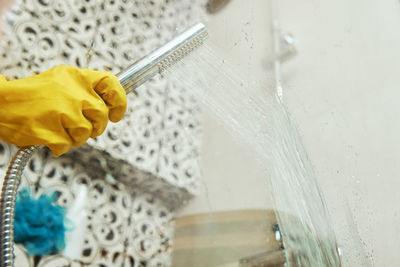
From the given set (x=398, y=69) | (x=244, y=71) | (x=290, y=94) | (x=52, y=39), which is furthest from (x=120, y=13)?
(x=398, y=69)

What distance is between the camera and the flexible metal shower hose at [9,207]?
16.9 inches

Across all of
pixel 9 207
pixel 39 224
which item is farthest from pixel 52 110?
pixel 39 224

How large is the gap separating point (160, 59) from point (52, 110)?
0.24 metres

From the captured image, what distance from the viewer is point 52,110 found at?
43cm

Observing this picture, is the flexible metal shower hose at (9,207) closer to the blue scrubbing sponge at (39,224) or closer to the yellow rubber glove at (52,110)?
the yellow rubber glove at (52,110)

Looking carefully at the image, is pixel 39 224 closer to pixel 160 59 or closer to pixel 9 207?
pixel 9 207

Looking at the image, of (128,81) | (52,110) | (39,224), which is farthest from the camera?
(39,224)

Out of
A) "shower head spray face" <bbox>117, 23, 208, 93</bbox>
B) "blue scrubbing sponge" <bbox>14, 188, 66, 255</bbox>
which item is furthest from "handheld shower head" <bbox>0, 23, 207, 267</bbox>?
"blue scrubbing sponge" <bbox>14, 188, 66, 255</bbox>

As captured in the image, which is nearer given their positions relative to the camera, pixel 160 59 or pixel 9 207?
pixel 9 207

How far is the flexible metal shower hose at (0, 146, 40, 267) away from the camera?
16.9 inches

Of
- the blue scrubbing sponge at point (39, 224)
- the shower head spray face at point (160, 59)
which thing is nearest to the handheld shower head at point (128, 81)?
the shower head spray face at point (160, 59)

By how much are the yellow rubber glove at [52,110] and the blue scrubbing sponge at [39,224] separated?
0.34 metres

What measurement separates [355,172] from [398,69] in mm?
239

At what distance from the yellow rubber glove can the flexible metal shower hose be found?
30mm
